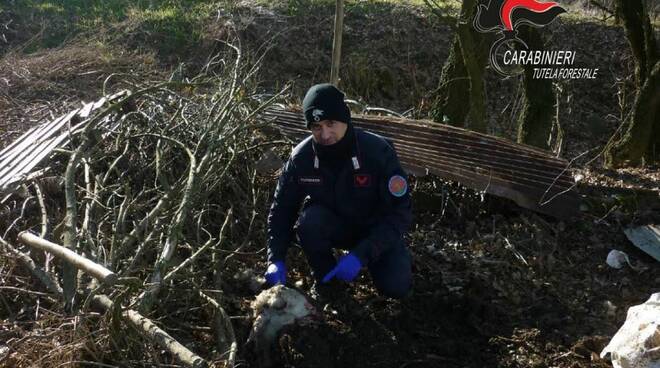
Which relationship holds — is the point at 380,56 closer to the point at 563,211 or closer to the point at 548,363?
the point at 563,211

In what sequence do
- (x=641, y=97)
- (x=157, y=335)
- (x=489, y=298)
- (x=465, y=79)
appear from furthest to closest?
(x=641, y=97) → (x=465, y=79) → (x=489, y=298) → (x=157, y=335)

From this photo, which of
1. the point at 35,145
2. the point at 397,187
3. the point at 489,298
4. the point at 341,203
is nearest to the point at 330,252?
the point at 341,203

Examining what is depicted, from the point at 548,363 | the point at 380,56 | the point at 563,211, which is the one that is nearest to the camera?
the point at 548,363

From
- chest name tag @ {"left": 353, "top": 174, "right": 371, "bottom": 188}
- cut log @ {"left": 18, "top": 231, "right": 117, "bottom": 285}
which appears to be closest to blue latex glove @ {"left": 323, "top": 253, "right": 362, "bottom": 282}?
chest name tag @ {"left": 353, "top": 174, "right": 371, "bottom": 188}

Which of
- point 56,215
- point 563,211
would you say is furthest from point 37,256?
point 563,211

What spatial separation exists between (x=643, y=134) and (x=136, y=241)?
4.23 meters

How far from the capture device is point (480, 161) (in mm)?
4121

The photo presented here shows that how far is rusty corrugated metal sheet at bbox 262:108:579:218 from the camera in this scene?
3914mm

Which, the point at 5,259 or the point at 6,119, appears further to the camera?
the point at 6,119

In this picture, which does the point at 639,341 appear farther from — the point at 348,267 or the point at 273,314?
the point at 273,314

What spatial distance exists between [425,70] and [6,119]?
5.61 meters

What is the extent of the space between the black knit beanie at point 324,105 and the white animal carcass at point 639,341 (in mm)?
1482

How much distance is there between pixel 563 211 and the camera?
3930mm

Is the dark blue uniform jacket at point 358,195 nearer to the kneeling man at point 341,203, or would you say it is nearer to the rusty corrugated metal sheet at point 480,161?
the kneeling man at point 341,203
